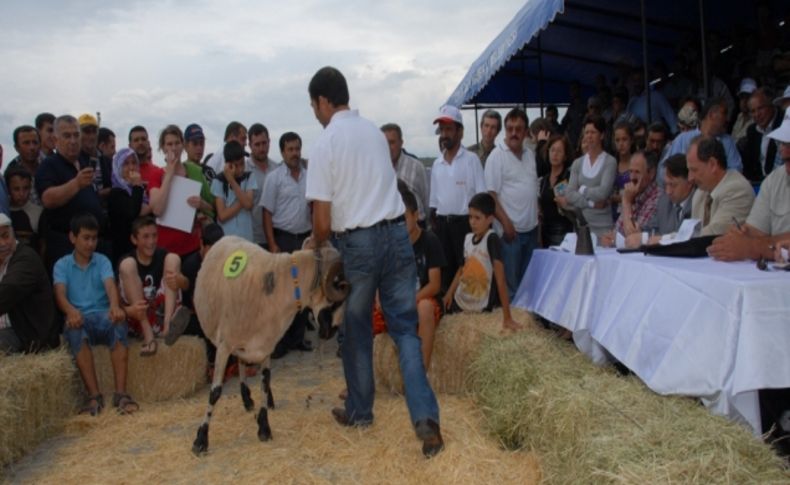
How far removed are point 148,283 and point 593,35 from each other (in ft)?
30.3

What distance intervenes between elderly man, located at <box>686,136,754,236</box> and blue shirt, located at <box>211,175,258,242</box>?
15.6 ft

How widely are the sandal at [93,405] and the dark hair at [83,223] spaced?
144 centimetres

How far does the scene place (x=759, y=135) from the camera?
276 inches

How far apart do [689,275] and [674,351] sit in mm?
423

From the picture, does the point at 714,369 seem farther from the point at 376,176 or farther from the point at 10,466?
the point at 10,466

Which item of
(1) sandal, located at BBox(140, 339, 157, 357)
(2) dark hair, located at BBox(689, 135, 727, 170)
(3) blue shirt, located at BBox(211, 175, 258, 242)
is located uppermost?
(2) dark hair, located at BBox(689, 135, 727, 170)

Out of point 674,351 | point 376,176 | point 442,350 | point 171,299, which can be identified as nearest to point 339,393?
point 442,350

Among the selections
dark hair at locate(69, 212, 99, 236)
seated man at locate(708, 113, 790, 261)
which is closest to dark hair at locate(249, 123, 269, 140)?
dark hair at locate(69, 212, 99, 236)

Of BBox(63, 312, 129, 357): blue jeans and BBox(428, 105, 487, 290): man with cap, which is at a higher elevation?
BBox(428, 105, 487, 290): man with cap

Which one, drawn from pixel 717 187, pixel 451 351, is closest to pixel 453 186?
→ pixel 451 351

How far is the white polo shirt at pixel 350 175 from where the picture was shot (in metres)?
4.59

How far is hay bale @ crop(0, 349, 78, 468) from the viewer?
15.8 ft

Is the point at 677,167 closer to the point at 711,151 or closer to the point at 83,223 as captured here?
the point at 711,151

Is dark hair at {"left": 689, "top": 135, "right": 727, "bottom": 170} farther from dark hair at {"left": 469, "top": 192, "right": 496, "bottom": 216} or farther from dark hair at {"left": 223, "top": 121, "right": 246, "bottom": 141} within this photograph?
dark hair at {"left": 223, "top": 121, "right": 246, "bottom": 141}
